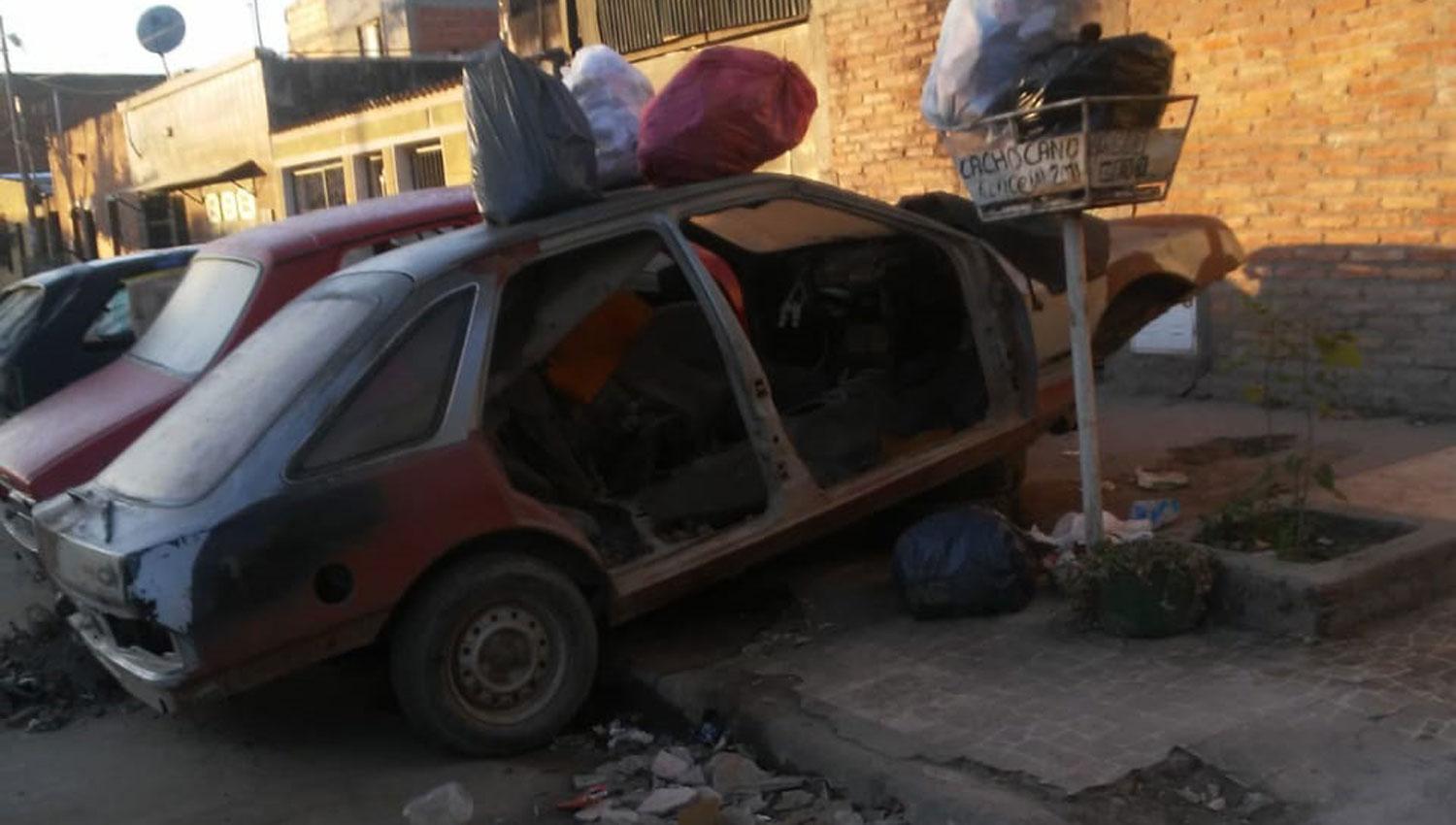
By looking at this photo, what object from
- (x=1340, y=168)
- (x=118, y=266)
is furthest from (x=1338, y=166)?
(x=118, y=266)

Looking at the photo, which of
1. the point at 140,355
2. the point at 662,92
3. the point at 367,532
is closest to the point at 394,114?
the point at 140,355

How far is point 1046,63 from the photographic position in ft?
16.4

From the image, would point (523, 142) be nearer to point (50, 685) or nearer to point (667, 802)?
point (667, 802)

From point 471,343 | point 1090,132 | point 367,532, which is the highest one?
point 1090,132

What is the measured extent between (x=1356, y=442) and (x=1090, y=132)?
3238 millimetres

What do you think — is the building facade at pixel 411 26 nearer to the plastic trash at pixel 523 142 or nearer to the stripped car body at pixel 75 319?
the stripped car body at pixel 75 319

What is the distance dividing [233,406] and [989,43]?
297 centimetres

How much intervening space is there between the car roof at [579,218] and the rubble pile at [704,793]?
1.85m

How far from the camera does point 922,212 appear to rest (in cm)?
640

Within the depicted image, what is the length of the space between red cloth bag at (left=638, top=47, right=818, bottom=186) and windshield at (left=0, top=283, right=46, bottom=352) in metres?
4.09

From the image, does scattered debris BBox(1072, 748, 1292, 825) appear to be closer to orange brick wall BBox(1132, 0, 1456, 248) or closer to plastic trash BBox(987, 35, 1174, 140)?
plastic trash BBox(987, 35, 1174, 140)

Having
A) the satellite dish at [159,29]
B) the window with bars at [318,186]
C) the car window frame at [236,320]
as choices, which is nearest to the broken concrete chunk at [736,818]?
the car window frame at [236,320]

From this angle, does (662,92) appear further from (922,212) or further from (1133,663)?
(1133,663)

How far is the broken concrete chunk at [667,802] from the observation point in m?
4.28
